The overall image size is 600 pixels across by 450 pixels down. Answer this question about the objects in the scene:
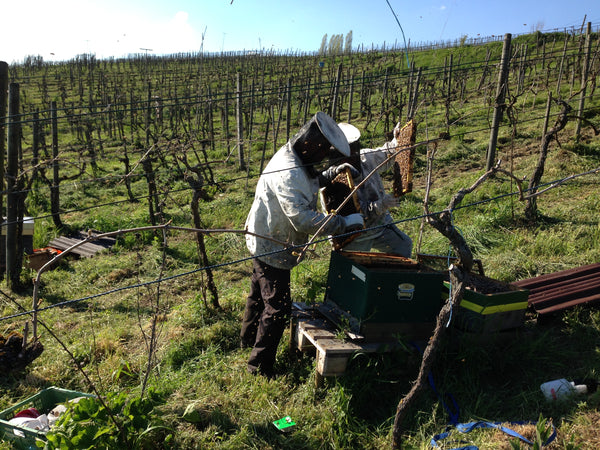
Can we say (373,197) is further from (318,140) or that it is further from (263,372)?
(263,372)

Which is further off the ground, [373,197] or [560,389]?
[373,197]

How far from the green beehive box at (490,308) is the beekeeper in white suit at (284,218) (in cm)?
103

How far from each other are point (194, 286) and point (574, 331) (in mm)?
4468

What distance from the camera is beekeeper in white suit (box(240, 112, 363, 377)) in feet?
11.9

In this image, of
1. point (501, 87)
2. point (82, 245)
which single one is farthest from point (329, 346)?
point (82, 245)

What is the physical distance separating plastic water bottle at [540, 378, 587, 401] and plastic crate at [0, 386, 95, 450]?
3274 mm

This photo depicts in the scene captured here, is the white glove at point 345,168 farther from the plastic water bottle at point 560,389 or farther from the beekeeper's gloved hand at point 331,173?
the plastic water bottle at point 560,389

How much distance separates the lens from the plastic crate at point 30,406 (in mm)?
3070

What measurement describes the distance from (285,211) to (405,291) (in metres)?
1.09

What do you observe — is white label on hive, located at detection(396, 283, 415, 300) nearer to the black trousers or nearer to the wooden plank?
the black trousers

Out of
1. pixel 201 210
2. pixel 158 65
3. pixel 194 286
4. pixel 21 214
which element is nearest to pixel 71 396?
pixel 194 286

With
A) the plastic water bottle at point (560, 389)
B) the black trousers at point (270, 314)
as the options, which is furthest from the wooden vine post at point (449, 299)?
the black trousers at point (270, 314)

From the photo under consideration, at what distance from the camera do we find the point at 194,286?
6441 millimetres

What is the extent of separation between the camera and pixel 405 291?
358 centimetres
